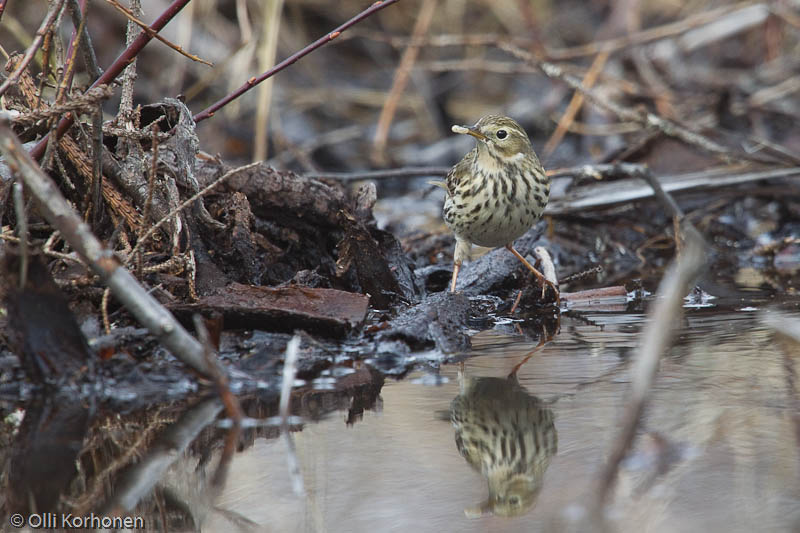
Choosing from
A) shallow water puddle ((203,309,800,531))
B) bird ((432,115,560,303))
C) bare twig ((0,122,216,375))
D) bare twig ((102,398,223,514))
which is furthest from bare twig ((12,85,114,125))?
bird ((432,115,560,303))

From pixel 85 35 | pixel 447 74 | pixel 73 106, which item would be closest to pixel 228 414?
pixel 73 106

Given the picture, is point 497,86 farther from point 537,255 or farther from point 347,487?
point 347,487

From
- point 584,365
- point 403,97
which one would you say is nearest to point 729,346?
point 584,365

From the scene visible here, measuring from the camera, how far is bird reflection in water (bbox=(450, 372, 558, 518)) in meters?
2.18

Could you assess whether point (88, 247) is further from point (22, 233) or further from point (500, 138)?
point (500, 138)

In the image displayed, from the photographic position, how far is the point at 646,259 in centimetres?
588

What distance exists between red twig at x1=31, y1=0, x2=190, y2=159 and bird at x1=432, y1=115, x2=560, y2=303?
184 centimetres

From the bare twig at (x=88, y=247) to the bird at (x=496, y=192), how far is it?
2.14 meters

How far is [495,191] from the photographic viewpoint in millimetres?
4594

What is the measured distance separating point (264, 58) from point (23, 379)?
5.18 metres

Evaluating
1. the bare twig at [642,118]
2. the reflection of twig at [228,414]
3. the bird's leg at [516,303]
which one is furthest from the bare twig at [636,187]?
the reflection of twig at [228,414]

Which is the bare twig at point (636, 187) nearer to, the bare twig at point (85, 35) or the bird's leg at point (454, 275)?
the bird's leg at point (454, 275)

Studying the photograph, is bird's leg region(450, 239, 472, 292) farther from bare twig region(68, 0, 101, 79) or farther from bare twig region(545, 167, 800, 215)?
bare twig region(68, 0, 101, 79)

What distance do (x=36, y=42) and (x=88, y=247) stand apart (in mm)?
891
